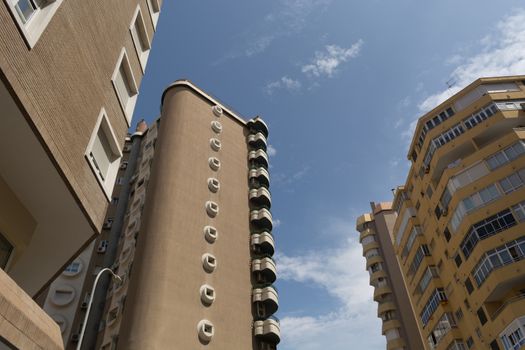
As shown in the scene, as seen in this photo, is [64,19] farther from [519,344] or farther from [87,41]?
[519,344]

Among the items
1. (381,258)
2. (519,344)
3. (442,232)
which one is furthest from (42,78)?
(381,258)

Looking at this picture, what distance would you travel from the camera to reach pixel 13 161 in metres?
10.6

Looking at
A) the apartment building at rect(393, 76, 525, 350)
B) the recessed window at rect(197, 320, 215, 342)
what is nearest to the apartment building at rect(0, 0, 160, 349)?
the recessed window at rect(197, 320, 215, 342)

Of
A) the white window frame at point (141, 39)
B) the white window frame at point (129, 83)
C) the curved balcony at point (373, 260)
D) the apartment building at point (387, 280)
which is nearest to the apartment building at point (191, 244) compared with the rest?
the white window frame at point (129, 83)

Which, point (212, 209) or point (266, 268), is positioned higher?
point (212, 209)

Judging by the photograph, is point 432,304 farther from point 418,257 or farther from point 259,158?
point 259,158

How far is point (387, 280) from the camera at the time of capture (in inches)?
2173

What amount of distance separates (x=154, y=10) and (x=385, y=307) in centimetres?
4529

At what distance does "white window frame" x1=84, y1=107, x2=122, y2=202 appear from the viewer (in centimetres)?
1255

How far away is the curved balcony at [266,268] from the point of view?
3139cm

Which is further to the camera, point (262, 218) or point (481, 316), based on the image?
point (262, 218)

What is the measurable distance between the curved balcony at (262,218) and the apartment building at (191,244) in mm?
86

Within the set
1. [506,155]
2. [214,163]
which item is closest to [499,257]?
[506,155]

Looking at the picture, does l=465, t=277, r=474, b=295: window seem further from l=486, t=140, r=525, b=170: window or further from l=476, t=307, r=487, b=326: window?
l=486, t=140, r=525, b=170: window
